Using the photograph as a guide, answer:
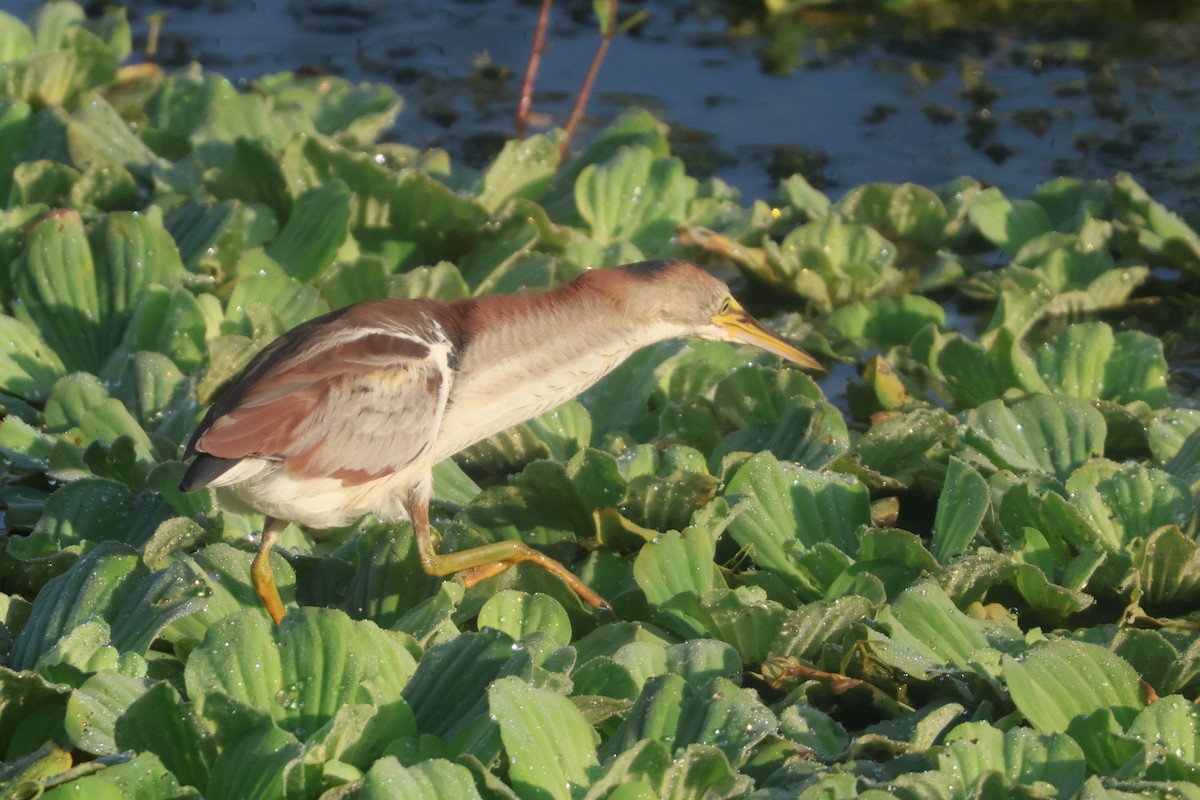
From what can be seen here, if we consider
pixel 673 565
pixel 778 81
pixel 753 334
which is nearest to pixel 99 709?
pixel 673 565

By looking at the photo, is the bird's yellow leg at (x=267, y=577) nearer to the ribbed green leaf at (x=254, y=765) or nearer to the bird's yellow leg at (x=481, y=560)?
the bird's yellow leg at (x=481, y=560)

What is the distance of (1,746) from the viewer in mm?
2510

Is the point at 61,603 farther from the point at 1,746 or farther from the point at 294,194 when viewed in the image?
the point at 294,194

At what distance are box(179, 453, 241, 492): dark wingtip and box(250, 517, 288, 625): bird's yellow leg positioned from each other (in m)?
0.21

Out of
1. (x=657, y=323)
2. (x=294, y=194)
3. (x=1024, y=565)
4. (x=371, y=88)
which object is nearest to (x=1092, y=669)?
(x=1024, y=565)

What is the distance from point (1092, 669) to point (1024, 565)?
0.34 meters

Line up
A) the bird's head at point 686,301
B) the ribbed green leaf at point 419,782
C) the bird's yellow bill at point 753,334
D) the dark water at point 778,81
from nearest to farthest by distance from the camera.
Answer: the ribbed green leaf at point 419,782 < the bird's head at point 686,301 < the bird's yellow bill at point 753,334 < the dark water at point 778,81

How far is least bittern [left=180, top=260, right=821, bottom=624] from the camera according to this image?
2887mm

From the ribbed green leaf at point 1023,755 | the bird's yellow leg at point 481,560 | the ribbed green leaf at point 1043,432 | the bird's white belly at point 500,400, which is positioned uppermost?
the bird's white belly at point 500,400

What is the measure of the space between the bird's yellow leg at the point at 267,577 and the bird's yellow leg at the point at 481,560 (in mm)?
265

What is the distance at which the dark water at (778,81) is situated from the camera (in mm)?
5336

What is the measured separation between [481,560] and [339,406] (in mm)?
412

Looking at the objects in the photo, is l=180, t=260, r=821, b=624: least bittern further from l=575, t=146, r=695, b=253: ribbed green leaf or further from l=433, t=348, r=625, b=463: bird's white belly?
l=575, t=146, r=695, b=253: ribbed green leaf

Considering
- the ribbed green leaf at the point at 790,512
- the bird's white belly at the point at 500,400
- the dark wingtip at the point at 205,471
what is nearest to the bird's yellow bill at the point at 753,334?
the bird's white belly at the point at 500,400
